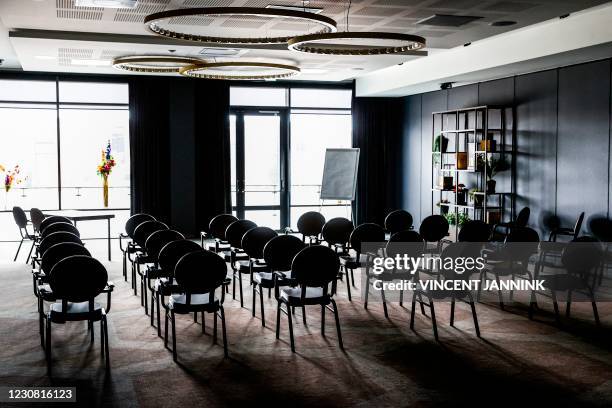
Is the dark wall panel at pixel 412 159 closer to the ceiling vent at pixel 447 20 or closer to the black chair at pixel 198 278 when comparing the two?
the ceiling vent at pixel 447 20

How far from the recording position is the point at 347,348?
20.1 feet

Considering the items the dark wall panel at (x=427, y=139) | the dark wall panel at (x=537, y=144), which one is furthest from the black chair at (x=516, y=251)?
the dark wall panel at (x=427, y=139)

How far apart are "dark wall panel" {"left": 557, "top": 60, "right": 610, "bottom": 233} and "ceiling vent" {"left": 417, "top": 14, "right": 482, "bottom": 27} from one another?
2798mm

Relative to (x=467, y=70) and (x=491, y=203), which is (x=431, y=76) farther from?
(x=491, y=203)

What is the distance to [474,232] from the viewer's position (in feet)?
28.0

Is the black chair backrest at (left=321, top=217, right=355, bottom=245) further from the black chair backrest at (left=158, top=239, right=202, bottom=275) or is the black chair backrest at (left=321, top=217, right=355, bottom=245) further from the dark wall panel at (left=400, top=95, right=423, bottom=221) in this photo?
the dark wall panel at (left=400, top=95, right=423, bottom=221)

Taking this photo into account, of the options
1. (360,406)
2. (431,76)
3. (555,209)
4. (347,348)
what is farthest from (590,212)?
(360,406)

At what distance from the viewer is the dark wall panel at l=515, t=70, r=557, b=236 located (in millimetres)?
10531

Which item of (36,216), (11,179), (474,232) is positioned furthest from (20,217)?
(474,232)

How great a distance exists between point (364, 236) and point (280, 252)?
1.73 m

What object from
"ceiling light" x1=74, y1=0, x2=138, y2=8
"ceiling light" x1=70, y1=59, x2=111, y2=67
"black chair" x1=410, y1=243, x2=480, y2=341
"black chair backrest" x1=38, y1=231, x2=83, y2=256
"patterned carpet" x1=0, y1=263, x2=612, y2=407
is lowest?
"patterned carpet" x1=0, y1=263, x2=612, y2=407

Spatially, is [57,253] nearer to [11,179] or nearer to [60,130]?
[11,179]

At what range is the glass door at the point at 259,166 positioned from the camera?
14.8 meters

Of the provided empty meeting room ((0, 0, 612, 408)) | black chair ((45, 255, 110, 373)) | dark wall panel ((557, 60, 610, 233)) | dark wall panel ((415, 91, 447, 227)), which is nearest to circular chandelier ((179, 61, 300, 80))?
empty meeting room ((0, 0, 612, 408))
